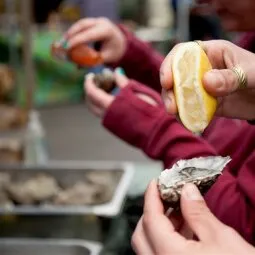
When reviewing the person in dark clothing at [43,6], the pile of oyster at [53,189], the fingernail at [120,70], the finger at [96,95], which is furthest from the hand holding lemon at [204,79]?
the person in dark clothing at [43,6]

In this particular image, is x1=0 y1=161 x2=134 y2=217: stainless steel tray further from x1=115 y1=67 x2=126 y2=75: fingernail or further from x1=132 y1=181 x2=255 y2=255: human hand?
x1=132 y1=181 x2=255 y2=255: human hand

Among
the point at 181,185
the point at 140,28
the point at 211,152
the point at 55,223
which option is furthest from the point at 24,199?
the point at 140,28

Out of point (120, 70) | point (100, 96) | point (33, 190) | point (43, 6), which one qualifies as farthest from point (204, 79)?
point (43, 6)

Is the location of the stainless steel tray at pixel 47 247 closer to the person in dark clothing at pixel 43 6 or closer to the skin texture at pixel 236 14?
the skin texture at pixel 236 14

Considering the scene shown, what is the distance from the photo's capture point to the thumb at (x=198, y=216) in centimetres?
44

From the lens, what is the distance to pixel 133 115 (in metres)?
0.81

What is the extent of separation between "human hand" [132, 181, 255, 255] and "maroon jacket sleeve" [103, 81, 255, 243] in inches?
2.4

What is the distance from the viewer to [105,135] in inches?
115

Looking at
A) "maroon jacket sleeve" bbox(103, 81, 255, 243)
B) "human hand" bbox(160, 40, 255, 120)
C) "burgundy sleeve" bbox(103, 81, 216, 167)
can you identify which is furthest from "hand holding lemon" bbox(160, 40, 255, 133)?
"burgundy sleeve" bbox(103, 81, 216, 167)

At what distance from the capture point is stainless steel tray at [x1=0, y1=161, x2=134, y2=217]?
1.04 m

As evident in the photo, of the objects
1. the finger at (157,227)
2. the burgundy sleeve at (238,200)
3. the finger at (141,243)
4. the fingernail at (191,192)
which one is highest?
the fingernail at (191,192)

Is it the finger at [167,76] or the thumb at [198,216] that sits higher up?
the finger at [167,76]

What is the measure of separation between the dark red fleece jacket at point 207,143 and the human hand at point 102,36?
8cm

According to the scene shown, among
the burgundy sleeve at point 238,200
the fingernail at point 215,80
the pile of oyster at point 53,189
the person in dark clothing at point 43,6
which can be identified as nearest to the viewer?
the fingernail at point 215,80
